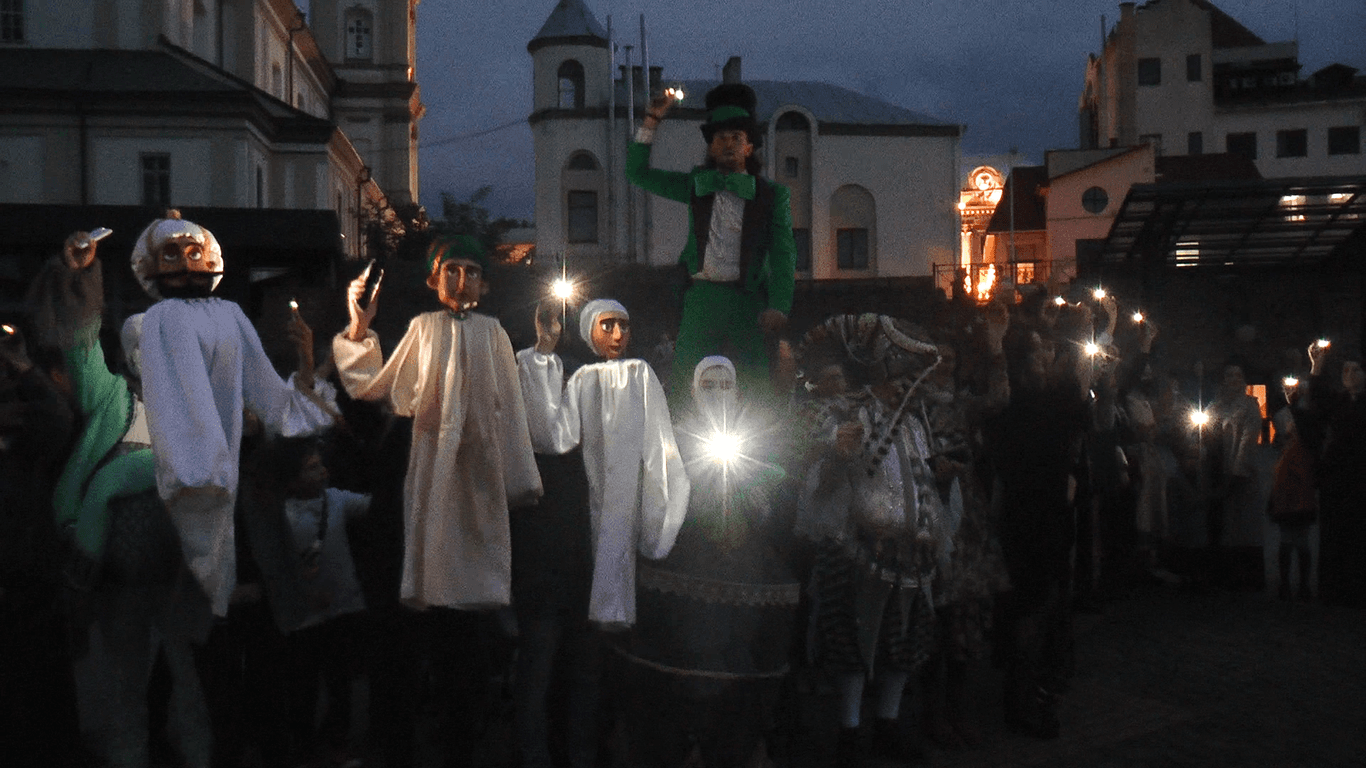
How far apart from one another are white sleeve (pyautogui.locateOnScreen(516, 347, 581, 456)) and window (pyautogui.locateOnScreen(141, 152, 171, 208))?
24.4 meters

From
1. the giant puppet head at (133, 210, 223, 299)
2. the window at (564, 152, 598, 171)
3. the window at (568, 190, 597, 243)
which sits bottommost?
the giant puppet head at (133, 210, 223, 299)

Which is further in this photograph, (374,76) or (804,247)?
(374,76)

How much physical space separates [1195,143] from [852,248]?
1983 cm

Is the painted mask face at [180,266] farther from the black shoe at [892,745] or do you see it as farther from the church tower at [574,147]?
the church tower at [574,147]

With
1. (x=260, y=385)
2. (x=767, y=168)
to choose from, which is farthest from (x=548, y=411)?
(x=767, y=168)

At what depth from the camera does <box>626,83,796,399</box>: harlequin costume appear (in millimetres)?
5844

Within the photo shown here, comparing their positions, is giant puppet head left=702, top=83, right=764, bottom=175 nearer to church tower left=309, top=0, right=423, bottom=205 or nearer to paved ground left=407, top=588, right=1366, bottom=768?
paved ground left=407, top=588, right=1366, bottom=768

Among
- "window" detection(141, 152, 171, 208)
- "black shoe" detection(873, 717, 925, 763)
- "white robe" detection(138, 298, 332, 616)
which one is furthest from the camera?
"window" detection(141, 152, 171, 208)

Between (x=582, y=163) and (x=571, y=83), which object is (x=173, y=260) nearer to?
(x=582, y=163)

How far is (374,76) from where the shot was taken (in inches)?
1838

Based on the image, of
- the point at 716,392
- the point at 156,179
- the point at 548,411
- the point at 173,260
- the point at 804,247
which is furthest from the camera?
the point at 804,247

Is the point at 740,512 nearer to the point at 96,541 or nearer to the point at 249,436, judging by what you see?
the point at 249,436

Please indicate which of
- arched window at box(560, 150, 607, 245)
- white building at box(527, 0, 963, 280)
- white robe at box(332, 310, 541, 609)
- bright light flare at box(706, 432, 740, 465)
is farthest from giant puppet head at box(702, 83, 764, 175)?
arched window at box(560, 150, 607, 245)

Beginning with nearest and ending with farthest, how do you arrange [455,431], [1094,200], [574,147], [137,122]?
[455,431], [137,122], [574,147], [1094,200]
